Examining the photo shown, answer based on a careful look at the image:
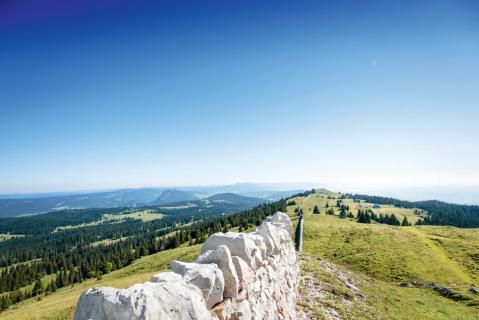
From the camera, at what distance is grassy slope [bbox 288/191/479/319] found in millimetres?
29750

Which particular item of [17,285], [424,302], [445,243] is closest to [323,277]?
[424,302]

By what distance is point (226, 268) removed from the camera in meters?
10.6

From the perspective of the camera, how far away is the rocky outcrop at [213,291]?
6602 millimetres

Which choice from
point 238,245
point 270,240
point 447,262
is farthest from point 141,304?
point 447,262

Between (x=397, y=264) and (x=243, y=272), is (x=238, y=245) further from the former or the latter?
(x=397, y=264)

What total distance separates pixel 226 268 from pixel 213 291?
1356mm

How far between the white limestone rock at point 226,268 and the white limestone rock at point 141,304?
297 cm

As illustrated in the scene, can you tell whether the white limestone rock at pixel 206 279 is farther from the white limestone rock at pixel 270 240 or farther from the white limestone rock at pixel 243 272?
the white limestone rock at pixel 270 240

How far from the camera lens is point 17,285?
129 meters

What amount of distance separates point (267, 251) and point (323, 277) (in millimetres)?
16106

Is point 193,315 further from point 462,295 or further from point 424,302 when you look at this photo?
point 462,295

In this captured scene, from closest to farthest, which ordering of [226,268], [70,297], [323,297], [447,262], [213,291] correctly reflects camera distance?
1. [213,291]
2. [226,268]
3. [323,297]
4. [70,297]
5. [447,262]

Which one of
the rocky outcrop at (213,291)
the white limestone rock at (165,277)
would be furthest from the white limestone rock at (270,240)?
the white limestone rock at (165,277)

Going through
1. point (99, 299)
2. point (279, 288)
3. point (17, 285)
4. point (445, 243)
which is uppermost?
point (99, 299)
